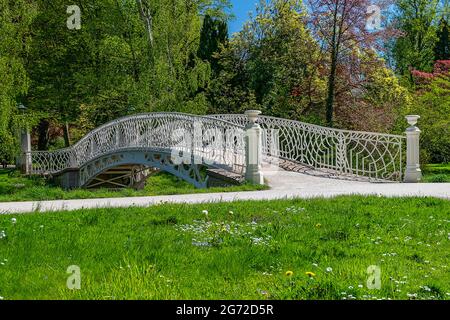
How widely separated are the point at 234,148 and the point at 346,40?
11.3 metres

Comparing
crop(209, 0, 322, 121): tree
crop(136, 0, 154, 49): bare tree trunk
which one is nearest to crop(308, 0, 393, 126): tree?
crop(209, 0, 322, 121): tree

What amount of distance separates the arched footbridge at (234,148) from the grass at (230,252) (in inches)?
220

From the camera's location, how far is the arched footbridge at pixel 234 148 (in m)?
13.3

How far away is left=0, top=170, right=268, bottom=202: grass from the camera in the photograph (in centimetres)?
1087

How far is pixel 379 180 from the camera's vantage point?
12867mm

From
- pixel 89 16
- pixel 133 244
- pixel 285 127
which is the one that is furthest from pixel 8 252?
pixel 89 16

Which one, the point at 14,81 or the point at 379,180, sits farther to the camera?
the point at 14,81

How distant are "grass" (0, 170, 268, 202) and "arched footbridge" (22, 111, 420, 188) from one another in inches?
41.0

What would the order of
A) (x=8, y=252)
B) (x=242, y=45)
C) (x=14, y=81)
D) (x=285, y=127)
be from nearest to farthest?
(x=8, y=252) → (x=285, y=127) → (x=14, y=81) → (x=242, y=45)

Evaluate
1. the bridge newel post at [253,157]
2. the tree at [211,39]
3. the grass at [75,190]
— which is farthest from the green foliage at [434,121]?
the tree at [211,39]

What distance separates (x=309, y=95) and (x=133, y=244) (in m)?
20.0

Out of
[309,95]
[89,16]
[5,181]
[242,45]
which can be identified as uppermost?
[89,16]

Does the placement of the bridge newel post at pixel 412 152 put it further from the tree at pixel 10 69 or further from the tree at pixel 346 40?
the tree at pixel 10 69
